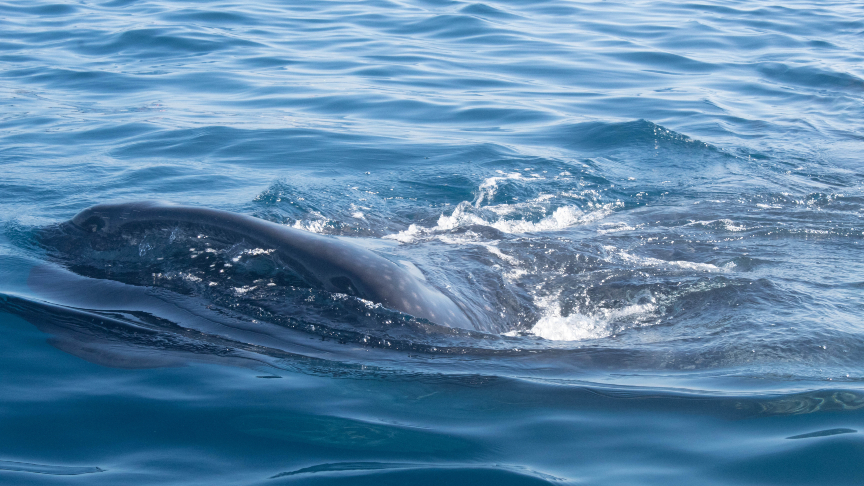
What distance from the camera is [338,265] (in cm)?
394

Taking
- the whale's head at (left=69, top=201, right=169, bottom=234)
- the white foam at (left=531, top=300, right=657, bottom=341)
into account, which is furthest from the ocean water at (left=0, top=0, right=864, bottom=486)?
the whale's head at (left=69, top=201, right=169, bottom=234)

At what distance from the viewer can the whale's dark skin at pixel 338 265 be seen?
3.93m

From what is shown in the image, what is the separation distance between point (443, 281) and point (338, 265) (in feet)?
3.32

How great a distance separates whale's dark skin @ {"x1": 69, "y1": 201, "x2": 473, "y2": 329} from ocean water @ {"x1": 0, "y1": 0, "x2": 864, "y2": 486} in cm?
9

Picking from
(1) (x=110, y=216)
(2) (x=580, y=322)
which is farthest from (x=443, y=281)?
(1) (x=110, y=216)

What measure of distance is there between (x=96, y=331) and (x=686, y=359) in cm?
325

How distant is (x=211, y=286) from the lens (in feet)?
14.4

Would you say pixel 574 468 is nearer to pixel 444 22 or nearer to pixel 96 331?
pixel 96 331

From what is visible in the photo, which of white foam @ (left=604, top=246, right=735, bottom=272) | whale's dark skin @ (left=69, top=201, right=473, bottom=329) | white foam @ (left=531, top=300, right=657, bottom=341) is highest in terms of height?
whale's dark skin @ (left=69, top=201, right=473, bottom=329)

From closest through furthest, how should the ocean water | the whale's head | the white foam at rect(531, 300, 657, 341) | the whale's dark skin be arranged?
1. the ocean water
2. the whale's dark skin
3. the whale's head
4. the white foam at rect(531, 300, 657, 341)

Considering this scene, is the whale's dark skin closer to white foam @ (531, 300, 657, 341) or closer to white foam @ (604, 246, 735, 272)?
white foam @ (531, 300, 657, 341)

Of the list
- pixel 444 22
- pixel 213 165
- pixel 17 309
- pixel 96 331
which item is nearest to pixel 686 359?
pixel 96 331

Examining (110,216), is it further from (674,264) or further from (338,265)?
(674,264)

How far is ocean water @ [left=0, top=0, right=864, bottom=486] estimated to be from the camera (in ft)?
11.0
